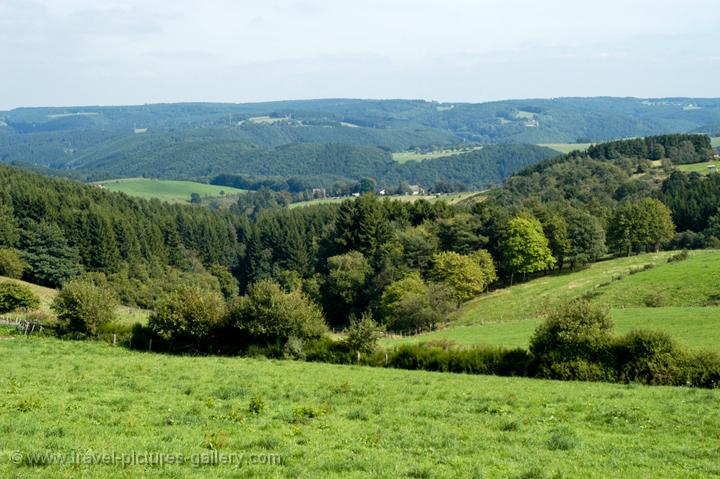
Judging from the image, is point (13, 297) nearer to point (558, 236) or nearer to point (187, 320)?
point (187, 320)

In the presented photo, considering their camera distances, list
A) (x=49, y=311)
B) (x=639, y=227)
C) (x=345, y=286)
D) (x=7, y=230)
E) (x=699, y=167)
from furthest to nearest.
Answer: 1. (x=699, y=167)
2. (x=7, y=230)
3. (x=639, y=227)
4. (x=345, y=286)
5. (x=49, y=311)

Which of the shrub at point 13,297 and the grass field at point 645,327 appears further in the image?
the shrub at point 13,297

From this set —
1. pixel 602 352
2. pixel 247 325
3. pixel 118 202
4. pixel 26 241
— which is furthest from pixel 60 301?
pixel 118 202

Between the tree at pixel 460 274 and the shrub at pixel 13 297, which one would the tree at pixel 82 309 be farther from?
the tree at pixel 460 274

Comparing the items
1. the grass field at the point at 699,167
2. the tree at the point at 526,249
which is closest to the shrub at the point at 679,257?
the tree at the point at 526,249

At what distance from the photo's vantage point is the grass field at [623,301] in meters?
42.4

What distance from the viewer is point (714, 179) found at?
381ft

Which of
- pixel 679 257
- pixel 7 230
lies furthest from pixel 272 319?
pixel 7 230

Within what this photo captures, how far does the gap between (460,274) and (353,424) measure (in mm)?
54955

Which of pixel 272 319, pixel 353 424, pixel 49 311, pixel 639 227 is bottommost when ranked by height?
pixel 49 311

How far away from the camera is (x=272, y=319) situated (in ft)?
131

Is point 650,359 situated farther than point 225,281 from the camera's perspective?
No

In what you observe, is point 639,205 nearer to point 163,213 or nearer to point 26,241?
point 26,241

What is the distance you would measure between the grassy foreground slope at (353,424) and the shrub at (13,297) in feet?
91.8
